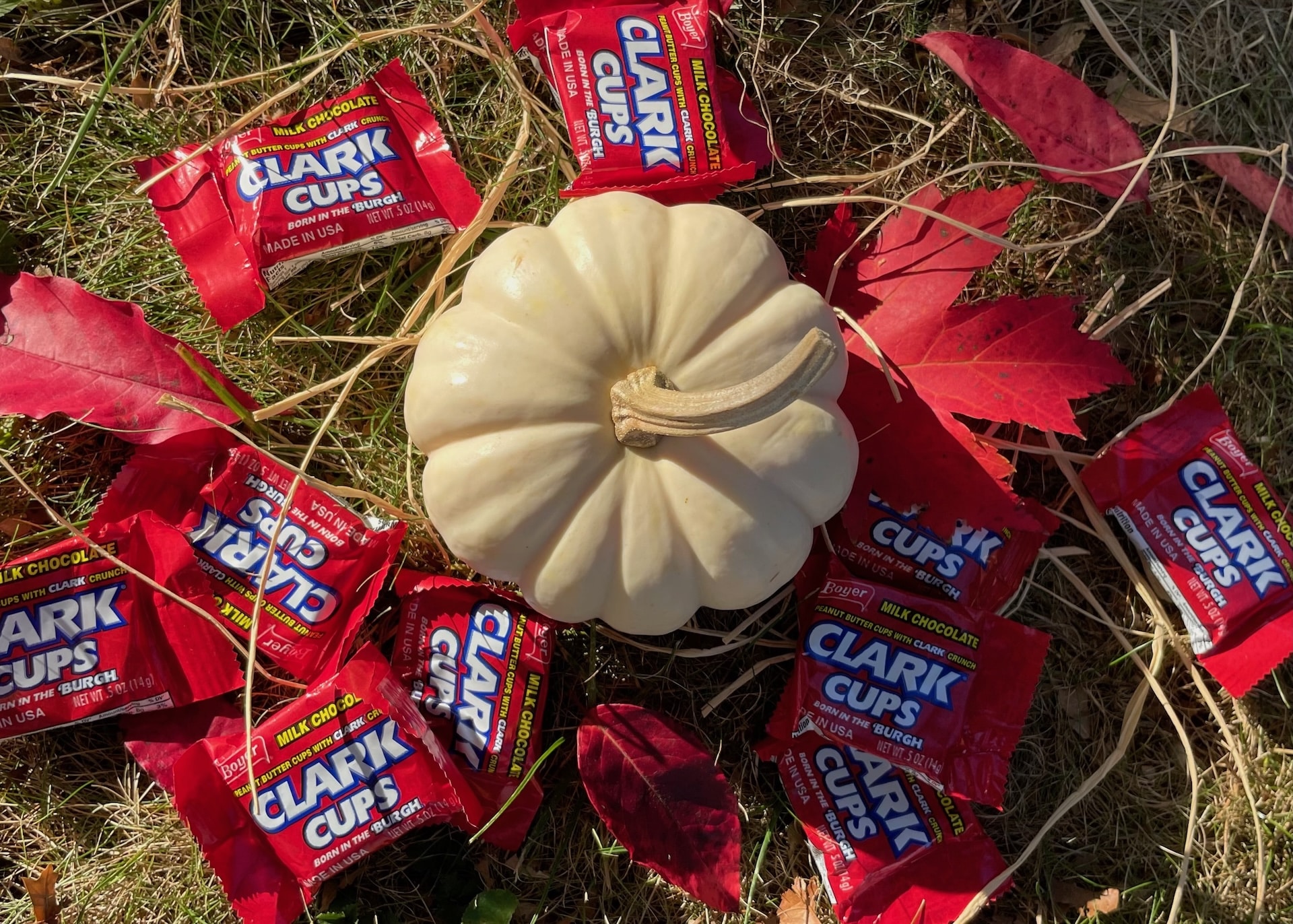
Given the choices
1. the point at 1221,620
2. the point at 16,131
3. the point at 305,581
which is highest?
the point at 16,131

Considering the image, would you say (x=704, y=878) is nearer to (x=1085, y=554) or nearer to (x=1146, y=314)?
(x=1085, y=554)

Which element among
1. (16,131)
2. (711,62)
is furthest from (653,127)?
(16,131)

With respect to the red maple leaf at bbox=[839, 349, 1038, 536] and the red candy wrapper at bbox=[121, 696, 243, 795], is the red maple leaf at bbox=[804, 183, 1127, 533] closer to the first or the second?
the red maple leaf at bbox=[839, 349, 1038, 536]

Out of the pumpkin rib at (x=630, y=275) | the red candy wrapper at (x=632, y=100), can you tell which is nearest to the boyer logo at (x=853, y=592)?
the pumpkin rib at (x=630, y=275)

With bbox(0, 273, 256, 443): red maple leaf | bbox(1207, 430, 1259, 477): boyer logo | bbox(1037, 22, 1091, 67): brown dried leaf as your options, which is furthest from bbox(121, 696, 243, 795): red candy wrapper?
bbox(1037, 22, 1091, 67): brown dried leaf

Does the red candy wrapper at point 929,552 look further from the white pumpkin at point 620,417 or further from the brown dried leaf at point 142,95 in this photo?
the brown dried leaf at point 142,95
